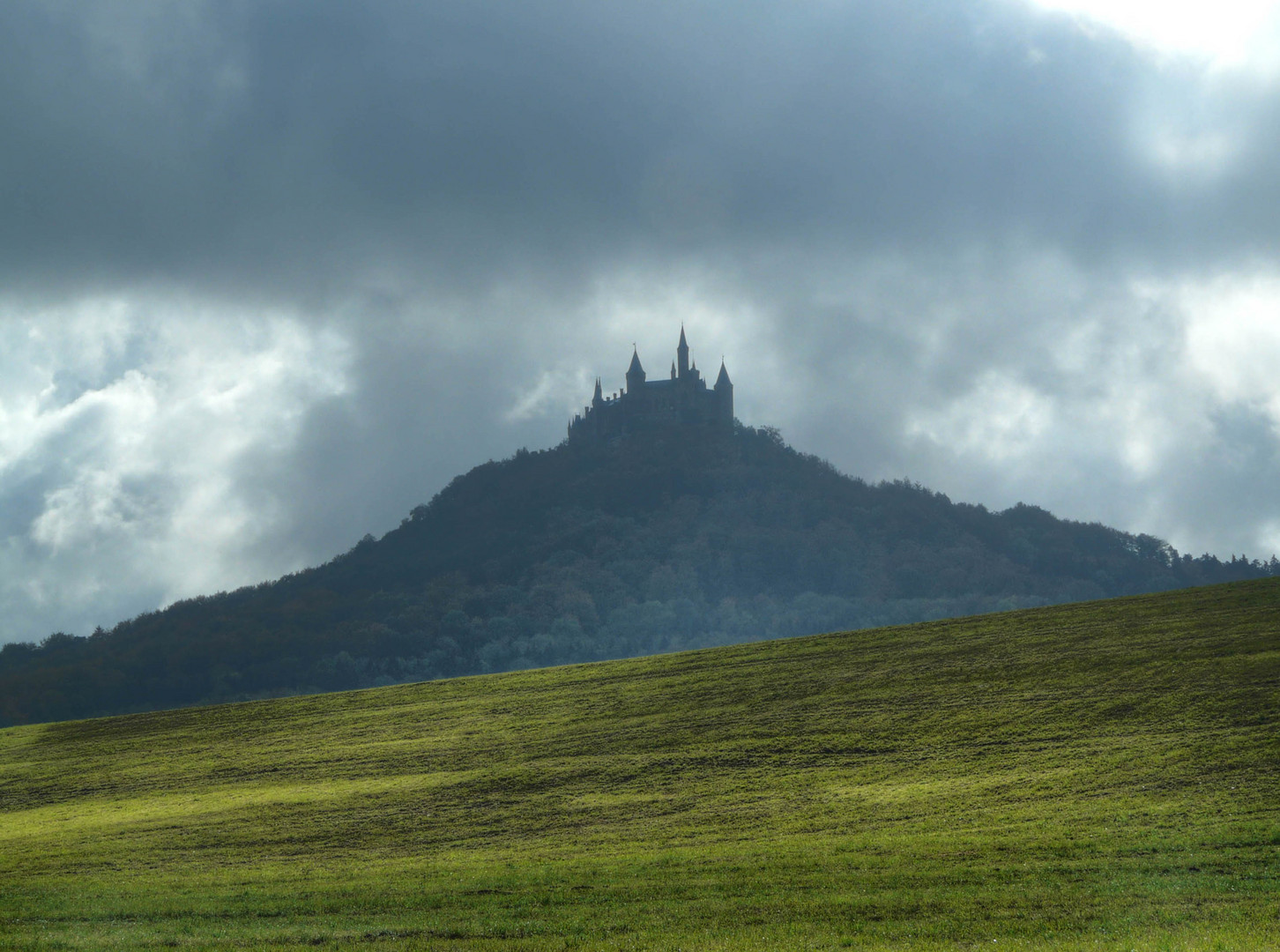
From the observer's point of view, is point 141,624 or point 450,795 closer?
point 450,795

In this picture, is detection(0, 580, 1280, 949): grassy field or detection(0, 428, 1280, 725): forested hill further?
detection(0, 428, 1280, 725): forested hill

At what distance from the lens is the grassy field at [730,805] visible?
18.7m

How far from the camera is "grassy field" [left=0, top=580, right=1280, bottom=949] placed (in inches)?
736

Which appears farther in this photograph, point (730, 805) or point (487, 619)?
point (487, 619)

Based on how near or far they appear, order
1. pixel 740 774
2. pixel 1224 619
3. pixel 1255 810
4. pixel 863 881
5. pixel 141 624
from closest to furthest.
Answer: pixel 863 881
pixel 1255 810
pixel 740 774
pixel 1224 619
pixel 141 624

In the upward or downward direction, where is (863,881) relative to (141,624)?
downward

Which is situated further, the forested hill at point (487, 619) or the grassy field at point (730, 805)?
the forested hill at point (487, 619)

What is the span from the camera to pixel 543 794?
34250 mm

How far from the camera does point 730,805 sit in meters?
29.9

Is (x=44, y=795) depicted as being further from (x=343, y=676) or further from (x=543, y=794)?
(x=343, y=676)

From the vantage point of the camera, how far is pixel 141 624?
16838 cm

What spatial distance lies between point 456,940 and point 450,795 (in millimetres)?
17274

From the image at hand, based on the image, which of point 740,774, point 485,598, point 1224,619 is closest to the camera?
point 740,774

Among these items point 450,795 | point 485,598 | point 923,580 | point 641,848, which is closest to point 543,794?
point 450,795
